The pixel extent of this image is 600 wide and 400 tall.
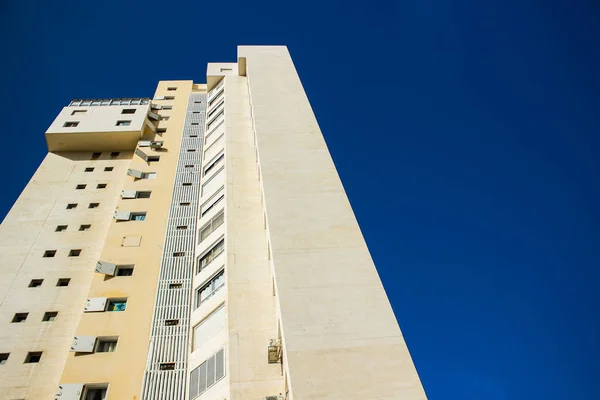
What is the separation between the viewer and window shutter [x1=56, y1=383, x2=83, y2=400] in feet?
42.0

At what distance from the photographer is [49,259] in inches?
734

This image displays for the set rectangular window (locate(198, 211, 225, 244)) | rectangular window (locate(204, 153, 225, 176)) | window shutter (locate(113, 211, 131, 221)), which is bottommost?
rectangular window (locate(198, 211, 225, 244))

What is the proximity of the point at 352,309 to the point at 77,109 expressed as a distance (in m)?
24.8

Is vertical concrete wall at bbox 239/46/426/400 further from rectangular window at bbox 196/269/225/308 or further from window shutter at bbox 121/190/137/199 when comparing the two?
window shutter at bbox 121/190/137/199

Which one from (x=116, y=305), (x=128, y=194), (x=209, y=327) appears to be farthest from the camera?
(x=128, y=194)

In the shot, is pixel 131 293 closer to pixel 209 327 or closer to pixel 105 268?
pixel 105 268

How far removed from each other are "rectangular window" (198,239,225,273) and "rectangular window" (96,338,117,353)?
391cm

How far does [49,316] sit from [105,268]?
289 cm

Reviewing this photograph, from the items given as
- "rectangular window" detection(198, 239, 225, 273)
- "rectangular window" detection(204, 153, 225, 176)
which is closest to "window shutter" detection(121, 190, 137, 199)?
"rectangular window" detection(204, 153, 225, 176)

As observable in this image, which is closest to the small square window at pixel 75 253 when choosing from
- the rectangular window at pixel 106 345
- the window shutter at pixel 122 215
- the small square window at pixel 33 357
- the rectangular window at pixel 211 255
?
the window shutter at pixel 122 215

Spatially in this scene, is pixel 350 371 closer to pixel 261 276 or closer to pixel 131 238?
pixel 261 276

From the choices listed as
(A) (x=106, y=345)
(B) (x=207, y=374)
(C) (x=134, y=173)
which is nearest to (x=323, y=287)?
(B) (x=207, y=374)

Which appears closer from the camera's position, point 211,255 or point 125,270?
point 211,255

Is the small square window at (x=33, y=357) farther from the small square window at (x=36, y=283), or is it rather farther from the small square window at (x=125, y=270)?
the small square window at (x=125, y=270)
